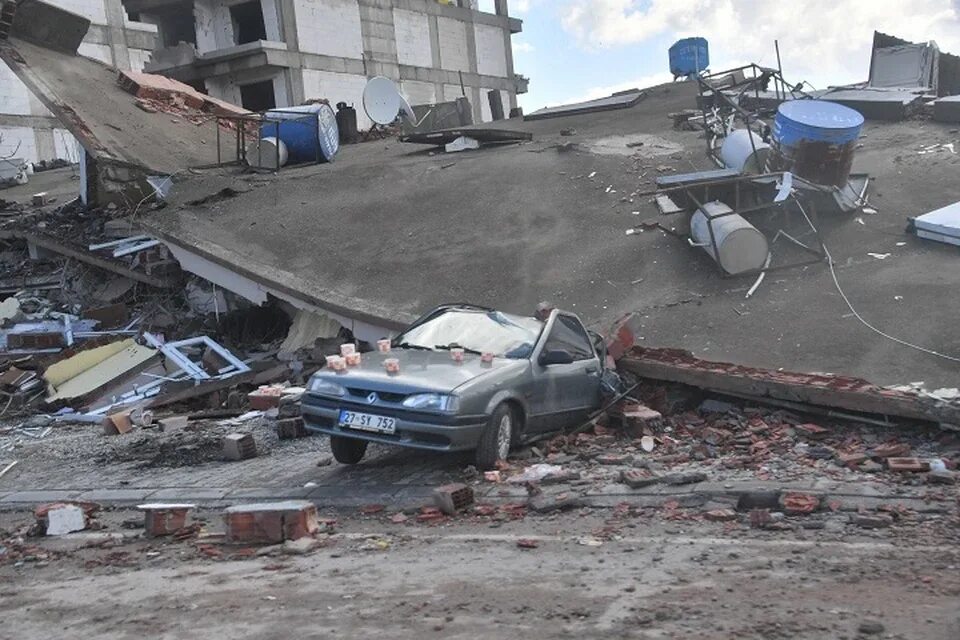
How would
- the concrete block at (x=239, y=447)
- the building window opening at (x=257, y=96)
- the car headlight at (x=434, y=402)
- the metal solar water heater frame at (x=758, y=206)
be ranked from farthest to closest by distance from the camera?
the building window opening at (x=257, y=96)
the metal solar water heater frame at (x=758, y=206)
the concrete block at (x=239, y=447)
the car headlight at (x=434, y=402)

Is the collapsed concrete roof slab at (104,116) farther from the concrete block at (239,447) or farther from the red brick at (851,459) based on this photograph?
the red brick at (851,459)

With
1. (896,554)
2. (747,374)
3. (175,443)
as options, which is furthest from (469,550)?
(175,443)

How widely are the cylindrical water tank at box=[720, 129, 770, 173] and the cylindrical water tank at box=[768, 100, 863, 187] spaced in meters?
0.20

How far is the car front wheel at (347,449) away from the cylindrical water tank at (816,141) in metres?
9.51

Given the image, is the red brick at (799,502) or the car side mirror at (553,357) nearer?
the red brick at (799,502)

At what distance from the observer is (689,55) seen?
1299 inches

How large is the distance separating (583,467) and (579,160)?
1223 centimetres

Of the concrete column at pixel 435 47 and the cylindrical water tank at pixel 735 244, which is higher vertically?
the concrete column at pixel 435 47

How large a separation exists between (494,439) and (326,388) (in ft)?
4.91

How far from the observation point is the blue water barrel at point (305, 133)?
2358cm

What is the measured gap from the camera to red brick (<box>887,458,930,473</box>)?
776 centimetres

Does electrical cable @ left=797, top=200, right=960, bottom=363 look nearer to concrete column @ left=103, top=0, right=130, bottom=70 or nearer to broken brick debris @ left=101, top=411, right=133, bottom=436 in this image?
broken brick debris @ left=101, top=411, right=133, bottom=436

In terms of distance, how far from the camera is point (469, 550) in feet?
20.6

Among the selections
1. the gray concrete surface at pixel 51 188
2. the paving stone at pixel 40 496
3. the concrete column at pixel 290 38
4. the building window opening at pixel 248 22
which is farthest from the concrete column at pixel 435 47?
the paving stone at pixel 40 496
